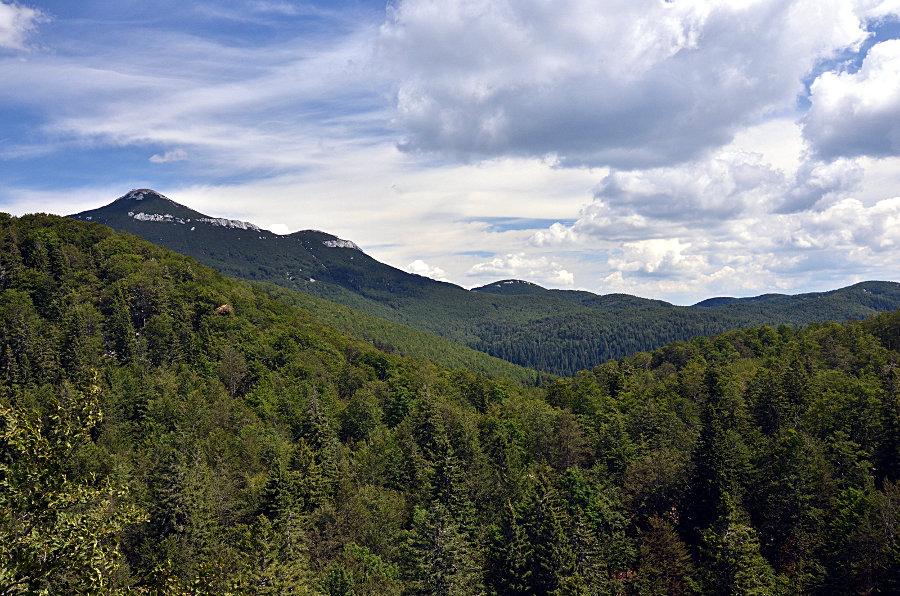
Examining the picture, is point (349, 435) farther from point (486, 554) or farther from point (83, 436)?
point (83, 436)

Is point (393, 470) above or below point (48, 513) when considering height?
below

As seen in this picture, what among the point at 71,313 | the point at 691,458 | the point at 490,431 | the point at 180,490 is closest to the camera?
the point at 180,490

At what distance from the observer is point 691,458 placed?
5678 centimetres

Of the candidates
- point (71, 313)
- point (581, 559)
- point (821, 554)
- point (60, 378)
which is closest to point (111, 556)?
point (581, 559)

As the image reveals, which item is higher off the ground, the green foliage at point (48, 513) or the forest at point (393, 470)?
the green foliage at point (48, 513)

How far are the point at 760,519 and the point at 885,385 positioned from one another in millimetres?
25262

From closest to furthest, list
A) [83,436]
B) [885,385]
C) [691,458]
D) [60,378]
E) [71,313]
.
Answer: [83,436]
[691,458]
[885,385]
[60,378]
[71,313]

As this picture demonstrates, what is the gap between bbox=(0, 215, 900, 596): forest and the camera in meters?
13.1

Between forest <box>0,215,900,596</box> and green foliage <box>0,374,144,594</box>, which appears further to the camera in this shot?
forest <box>0,215,900,596</box>

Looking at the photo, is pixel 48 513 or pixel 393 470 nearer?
pixel 48 513

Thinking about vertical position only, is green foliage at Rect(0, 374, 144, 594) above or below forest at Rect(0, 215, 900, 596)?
above

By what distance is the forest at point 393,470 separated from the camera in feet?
43.0

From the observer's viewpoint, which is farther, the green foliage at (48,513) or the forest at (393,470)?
the forest at (393,470)

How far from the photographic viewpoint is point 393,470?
219ft
